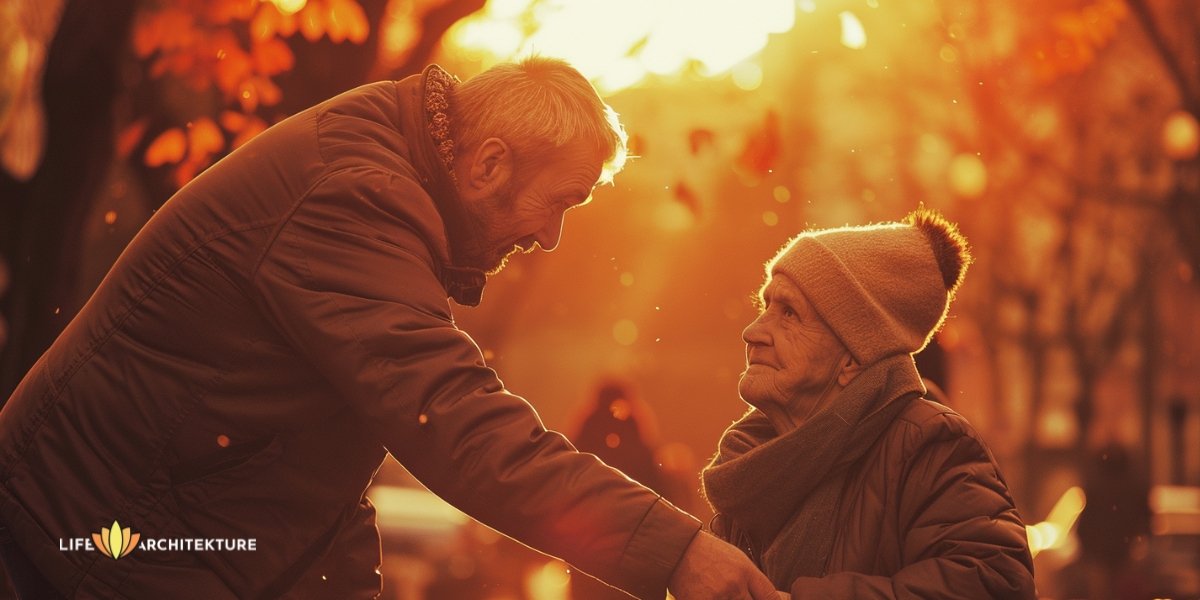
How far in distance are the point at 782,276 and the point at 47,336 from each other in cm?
501

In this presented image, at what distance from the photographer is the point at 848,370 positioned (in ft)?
12.0

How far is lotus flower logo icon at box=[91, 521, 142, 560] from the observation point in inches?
128

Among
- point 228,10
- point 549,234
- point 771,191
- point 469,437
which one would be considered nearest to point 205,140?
point 228,10

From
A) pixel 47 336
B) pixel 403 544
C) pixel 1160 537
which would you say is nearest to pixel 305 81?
pixel 47 336

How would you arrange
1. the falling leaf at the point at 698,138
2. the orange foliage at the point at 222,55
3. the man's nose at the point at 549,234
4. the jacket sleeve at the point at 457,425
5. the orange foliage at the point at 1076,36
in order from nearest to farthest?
the jacket sleeve at the point at 457,425 < the man's nose at the point at 549,234 < the falling leaf at the point at 698,138 < the orange foliage at the point at 222,55 < the orange foliage at the point at 1076,36

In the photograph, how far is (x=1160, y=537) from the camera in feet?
65.1

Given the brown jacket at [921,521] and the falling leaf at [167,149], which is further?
the falling leaf at [167,149]

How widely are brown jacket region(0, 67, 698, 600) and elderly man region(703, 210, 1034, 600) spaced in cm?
50

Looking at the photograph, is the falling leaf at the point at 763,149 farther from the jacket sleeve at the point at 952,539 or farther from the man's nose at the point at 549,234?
the jacket sleeve at the point at 952,539

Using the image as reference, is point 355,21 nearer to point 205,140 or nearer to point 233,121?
point 233,121

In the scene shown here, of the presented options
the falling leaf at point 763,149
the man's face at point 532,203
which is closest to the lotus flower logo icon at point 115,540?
the man's face at point 532,203

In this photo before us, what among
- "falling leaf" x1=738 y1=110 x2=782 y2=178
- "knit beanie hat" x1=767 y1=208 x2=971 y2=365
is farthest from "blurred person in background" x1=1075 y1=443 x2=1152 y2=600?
"knit beanie hat" x1=767 y1=208 x2=971 y2=365

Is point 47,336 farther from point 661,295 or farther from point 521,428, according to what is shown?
point 661,295

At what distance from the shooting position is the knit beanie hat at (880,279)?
11.9 ft
